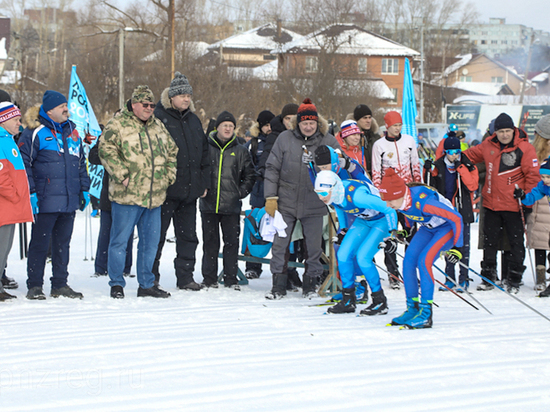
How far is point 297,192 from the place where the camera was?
6656mm

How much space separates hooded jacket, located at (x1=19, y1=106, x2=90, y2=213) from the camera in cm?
599

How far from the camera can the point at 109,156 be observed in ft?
19.8

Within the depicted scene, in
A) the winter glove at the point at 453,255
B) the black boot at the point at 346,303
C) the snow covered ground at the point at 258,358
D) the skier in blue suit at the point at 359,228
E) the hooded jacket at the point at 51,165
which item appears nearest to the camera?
the snow covered ground at the point at 258,358

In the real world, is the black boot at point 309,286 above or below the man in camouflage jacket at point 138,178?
below

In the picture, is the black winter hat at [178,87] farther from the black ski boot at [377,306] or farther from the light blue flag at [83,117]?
the light blue flag at [83,117]

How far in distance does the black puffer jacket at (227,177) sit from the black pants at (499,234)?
3.01 m

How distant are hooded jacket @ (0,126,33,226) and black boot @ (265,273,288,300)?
260 cm

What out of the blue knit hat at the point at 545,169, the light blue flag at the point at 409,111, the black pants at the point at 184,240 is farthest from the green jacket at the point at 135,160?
the light blue flag at the point at 409,111

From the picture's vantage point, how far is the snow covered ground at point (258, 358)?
3.40 meters

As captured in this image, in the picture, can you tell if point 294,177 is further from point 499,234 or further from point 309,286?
point 499,234

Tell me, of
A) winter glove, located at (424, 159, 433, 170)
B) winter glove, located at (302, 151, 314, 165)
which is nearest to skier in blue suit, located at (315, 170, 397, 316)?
winter glove, located at (302, 151, 314, 165)

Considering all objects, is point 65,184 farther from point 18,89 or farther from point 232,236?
point 18,89

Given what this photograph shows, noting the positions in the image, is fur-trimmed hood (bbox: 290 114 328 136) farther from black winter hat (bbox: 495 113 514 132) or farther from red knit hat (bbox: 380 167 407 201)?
black winter hat (bbox: 495 113 514 132)

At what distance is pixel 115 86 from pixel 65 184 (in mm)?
29560
